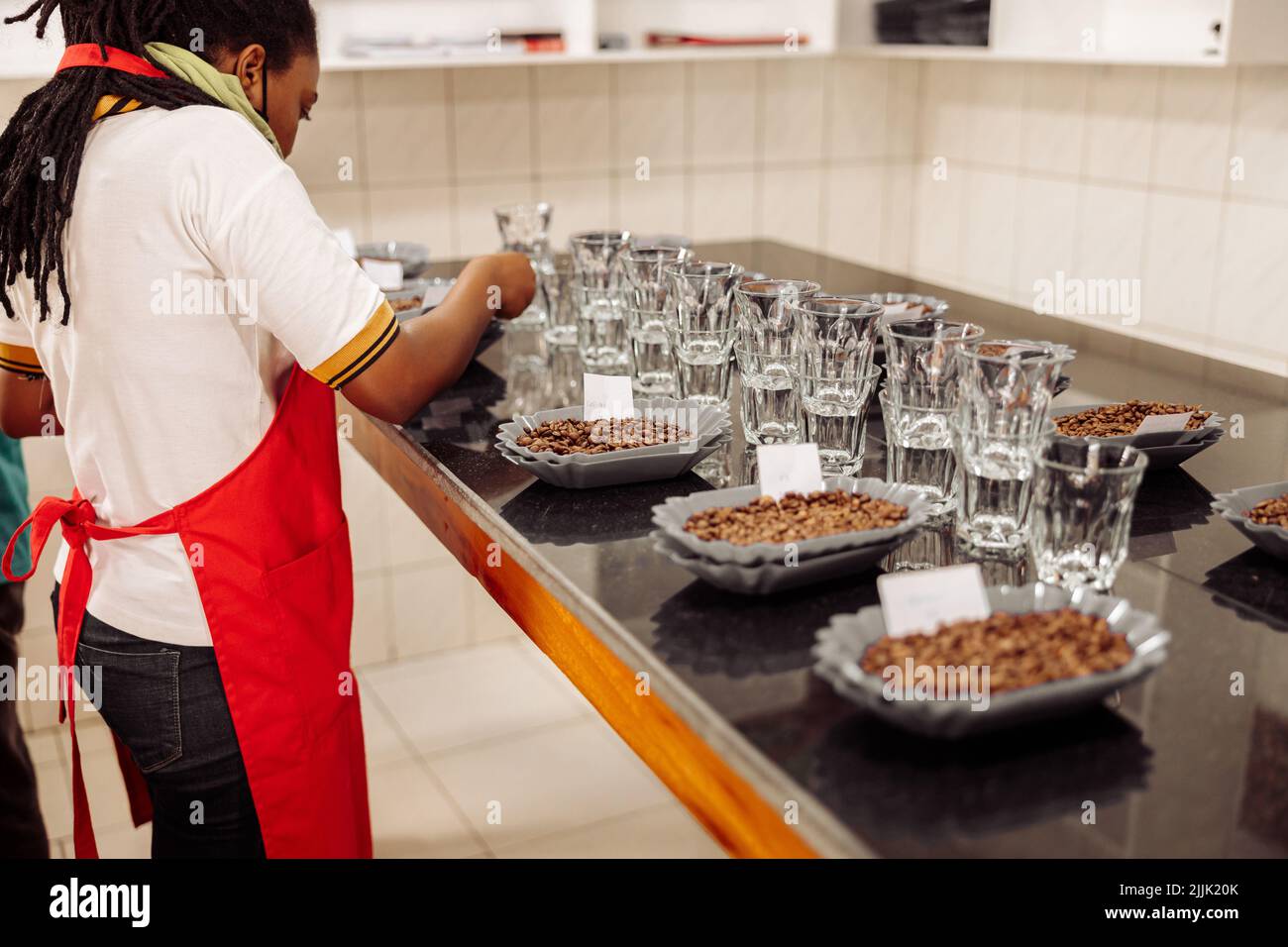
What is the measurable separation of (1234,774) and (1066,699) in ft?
0.37

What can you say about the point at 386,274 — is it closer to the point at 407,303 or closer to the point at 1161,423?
the point at 407,303

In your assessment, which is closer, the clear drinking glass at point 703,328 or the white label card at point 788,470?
the white label card at point 788,470

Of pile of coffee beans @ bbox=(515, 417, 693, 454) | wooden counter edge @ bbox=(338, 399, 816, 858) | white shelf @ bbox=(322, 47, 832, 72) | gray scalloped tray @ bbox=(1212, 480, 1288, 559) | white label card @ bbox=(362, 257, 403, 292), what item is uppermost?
white shelf @ bbox=(322, 47, 832, 72)

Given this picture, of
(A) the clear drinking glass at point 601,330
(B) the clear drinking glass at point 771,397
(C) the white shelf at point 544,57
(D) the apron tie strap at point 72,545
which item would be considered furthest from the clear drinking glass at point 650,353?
(C) the white shelf at point 544,57

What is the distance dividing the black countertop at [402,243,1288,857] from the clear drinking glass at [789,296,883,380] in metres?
0.13

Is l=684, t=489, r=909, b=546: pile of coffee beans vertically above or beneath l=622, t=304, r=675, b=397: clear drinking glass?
beneath

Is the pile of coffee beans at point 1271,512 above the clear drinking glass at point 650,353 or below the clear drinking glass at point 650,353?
below

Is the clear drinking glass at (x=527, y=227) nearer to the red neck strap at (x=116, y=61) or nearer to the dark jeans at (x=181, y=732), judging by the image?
the red neck strap at (x=116, y=61)

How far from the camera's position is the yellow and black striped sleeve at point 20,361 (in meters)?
1.42

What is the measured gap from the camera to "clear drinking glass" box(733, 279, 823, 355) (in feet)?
4.64

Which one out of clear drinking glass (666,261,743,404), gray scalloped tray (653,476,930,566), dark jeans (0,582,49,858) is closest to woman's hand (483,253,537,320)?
clear drinking glass (666,261,743,404)

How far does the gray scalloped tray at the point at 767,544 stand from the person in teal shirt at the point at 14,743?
1242 millimetres

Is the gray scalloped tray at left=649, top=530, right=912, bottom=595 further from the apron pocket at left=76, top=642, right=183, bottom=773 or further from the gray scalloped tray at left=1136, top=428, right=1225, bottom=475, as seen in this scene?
the apron pocket at left=76, top=642, right=183, bottom=773

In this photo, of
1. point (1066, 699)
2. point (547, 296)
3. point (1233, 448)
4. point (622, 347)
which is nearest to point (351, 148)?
point (547, 296)
